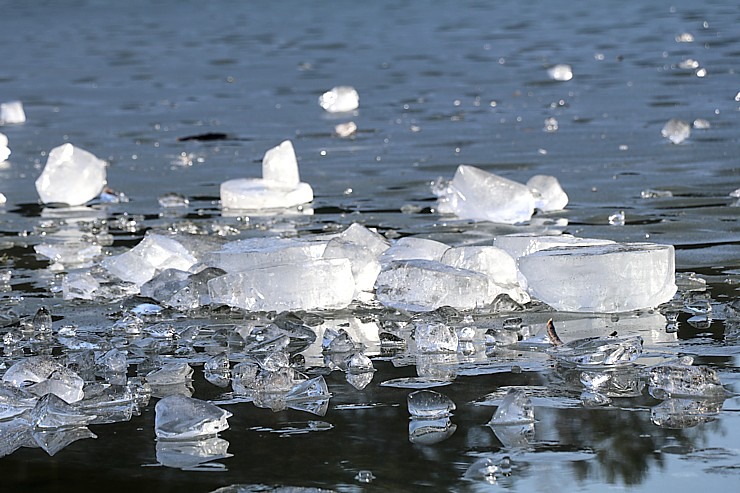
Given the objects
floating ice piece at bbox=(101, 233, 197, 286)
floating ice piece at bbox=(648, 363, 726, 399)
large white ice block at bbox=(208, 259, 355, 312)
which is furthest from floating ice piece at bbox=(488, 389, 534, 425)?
floating ice piece at bbox=(101, 233, 197, 286)

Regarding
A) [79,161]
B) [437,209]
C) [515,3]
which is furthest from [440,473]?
[515,3]

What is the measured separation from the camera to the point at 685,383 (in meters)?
2.30

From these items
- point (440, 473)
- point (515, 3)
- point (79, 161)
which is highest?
point (515, 3)

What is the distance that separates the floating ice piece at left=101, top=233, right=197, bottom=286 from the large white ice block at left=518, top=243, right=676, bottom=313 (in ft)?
3.40

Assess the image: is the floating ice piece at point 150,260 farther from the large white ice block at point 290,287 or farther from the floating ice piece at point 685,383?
the floating ice piece at point 685,383

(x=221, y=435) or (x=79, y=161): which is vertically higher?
(x=79, y=161)

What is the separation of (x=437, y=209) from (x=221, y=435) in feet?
8.68

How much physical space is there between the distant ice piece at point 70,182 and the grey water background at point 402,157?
0.35ft

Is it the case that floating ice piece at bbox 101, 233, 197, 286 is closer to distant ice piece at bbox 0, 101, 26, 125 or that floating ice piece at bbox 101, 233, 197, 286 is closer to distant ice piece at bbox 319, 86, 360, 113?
distant ice piece at bbox 319, 86, 360, 113

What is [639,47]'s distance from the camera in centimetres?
1238

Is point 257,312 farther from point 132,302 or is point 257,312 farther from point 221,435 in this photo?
point 221,435

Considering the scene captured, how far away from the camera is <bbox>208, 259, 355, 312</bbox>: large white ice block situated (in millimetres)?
3215

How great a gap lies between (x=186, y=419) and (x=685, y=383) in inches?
32.8

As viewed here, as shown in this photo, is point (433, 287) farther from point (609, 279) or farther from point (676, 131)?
point (676, 131)
